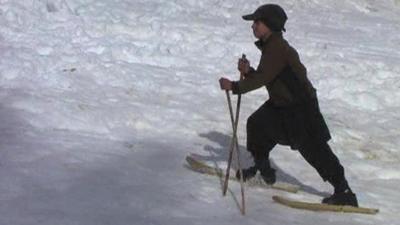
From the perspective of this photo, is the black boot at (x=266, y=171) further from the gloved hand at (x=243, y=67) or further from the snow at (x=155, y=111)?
the gloved hand at (x=243, y=67)

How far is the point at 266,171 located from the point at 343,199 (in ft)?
2.84

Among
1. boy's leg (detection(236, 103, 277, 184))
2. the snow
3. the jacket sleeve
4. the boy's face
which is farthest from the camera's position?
boy's leg (detection(236, 103, 277, 184))

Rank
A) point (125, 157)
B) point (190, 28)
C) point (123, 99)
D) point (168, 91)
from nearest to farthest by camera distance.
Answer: point (125, 157) < point (123, 99) < point (168, 91) < point (190, 28)

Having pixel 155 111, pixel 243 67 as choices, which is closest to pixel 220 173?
pixel 243 67

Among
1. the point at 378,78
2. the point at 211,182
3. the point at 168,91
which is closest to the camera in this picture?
the point at 211,182

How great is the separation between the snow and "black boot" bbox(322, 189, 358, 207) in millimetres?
139

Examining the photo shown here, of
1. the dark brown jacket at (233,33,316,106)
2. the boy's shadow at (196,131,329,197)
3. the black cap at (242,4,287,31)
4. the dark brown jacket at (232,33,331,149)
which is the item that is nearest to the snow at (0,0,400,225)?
the boy's shadow at (196,131,329,197)

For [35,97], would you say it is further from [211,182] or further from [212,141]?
[211,182]

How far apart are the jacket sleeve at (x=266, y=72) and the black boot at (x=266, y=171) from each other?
0.96 metres

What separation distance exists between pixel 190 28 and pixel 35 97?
218 inches

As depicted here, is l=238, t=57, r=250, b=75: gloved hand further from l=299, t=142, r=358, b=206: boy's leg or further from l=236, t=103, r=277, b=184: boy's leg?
l=299, t=142, r=358, b=206: boy's leg

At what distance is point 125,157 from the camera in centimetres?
823

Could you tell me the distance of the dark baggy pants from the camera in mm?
7316

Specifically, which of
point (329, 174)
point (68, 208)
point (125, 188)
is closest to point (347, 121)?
point (329, 174)
